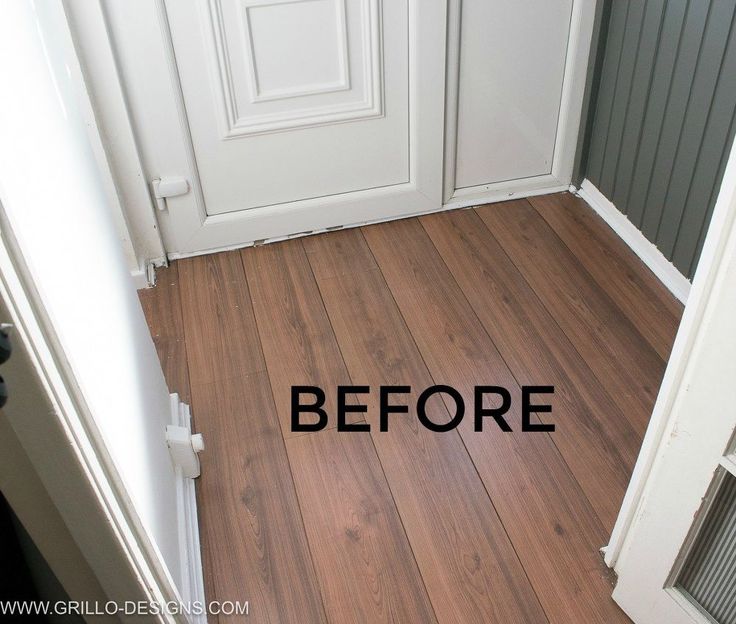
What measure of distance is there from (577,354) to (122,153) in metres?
1.33

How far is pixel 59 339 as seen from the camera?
0.77 metres

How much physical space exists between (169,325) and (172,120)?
0.56 meters

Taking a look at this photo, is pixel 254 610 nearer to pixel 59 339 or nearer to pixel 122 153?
pixel 59 339

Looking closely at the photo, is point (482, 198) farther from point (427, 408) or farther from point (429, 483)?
point (429, 483)

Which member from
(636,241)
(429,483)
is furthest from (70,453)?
(636,241)

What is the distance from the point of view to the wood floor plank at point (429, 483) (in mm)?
1427

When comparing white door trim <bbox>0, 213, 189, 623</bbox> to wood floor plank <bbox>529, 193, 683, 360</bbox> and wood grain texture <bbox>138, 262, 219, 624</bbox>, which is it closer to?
wood grain texture <bbox>138, 262, 219, 624</bbox>

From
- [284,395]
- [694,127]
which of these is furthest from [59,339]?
[694,127]

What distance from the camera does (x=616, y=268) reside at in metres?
2.16

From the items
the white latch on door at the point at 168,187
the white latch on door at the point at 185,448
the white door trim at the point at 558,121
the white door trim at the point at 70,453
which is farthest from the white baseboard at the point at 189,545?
the white door trim at the point at 558,121

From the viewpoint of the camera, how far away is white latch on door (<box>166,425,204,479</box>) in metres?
1.54

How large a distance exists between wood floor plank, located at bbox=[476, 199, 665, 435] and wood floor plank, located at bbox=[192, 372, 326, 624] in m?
0.82

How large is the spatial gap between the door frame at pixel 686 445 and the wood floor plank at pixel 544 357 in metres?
0.24

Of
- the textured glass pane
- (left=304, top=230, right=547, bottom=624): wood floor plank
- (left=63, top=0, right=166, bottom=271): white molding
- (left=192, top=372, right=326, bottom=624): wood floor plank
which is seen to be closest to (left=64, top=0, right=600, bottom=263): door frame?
(left=63, top=0, right=166, bottom=271): white molding
